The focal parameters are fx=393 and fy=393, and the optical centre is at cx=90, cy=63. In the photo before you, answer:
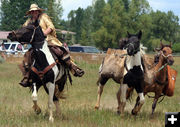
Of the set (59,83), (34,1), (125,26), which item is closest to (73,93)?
(59,83)

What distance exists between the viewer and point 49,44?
10523 mm

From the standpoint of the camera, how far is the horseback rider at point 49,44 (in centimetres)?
1010

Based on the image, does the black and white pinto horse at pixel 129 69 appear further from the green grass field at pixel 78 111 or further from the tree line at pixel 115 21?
the tree line at pixel 115 21

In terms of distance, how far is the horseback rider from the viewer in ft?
33.1

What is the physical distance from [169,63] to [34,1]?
265ft

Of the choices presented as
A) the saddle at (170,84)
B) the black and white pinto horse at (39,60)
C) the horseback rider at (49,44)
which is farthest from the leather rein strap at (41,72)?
the saddle at (170,84)

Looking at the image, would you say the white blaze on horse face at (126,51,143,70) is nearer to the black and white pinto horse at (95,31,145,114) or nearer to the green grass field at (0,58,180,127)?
the black and white pinto horse at (95,31,145,114)

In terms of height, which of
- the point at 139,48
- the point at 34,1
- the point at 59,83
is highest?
the point at 34,1

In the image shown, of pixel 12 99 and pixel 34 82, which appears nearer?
pixel 34 82

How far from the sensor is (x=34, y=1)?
89.6m

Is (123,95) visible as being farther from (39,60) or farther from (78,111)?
(39,60)

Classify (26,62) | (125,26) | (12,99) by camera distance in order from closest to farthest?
1. (26,62)
2. (12,99)
3. (125,26)

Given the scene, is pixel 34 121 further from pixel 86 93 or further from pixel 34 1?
pixel 34 1

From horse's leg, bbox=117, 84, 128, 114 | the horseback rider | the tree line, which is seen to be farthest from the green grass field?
the tree line
